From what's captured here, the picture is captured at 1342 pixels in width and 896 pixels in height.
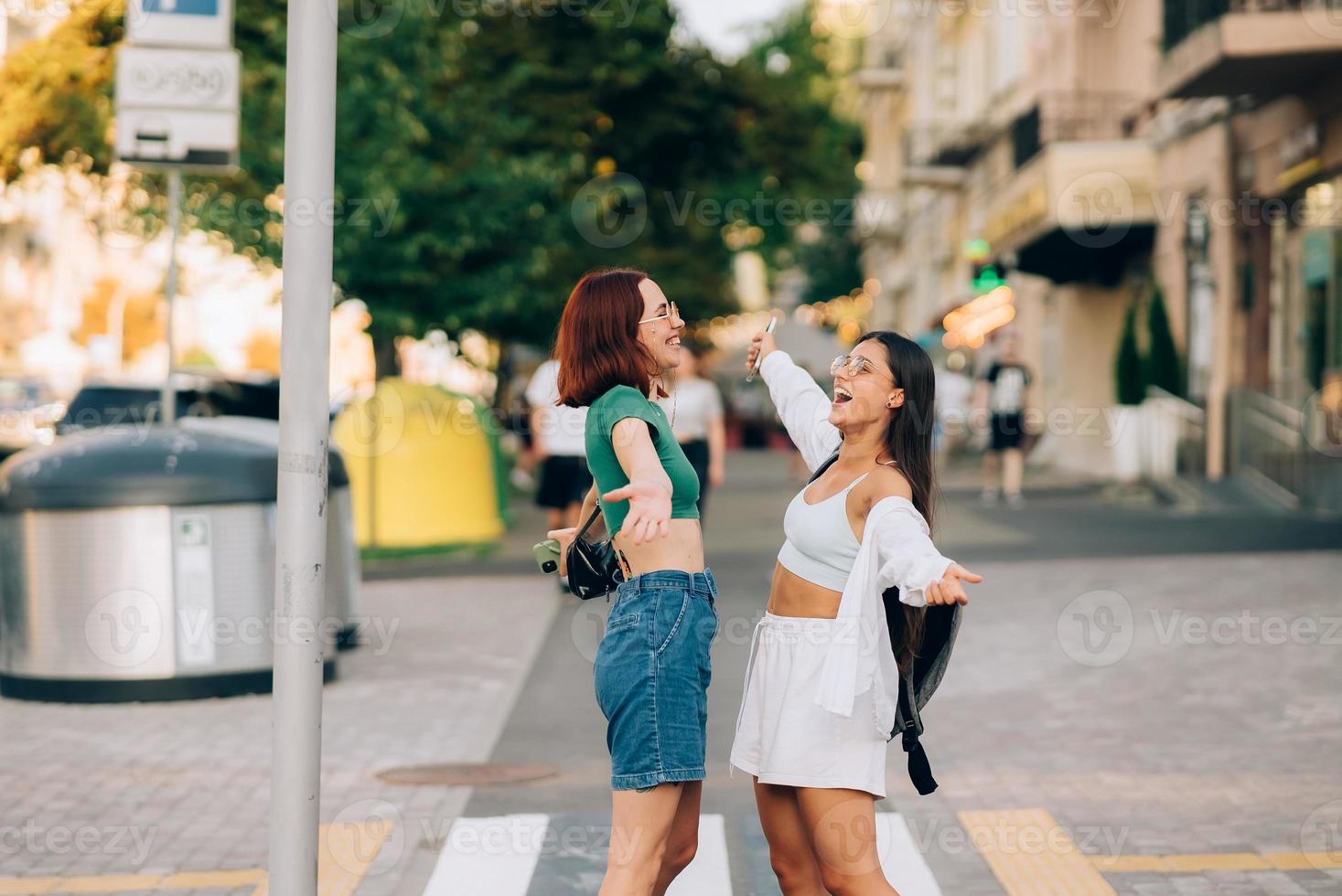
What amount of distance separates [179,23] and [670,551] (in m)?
6.19

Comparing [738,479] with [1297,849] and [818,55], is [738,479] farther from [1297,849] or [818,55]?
[1297,849]

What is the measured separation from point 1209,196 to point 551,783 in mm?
16450

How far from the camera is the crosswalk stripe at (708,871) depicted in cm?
532

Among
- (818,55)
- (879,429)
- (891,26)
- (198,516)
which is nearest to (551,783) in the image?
(198,516)

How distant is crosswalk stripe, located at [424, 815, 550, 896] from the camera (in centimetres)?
538

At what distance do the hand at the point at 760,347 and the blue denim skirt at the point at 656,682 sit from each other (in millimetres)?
1059

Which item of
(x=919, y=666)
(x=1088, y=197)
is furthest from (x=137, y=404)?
(x=919, y=666)

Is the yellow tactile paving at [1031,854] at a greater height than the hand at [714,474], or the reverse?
the hand at [714,474]

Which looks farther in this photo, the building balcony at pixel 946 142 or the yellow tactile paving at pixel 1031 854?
the building balcony at pixel 946 142

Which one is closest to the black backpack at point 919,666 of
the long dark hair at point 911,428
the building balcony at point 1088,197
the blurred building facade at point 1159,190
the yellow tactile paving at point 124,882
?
the long dark hair at point 911,428

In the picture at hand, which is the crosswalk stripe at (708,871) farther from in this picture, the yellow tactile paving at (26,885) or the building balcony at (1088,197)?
the building balcony at (1088,197)

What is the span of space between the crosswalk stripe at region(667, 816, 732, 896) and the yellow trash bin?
10.1 metres

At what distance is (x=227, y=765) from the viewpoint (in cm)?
711

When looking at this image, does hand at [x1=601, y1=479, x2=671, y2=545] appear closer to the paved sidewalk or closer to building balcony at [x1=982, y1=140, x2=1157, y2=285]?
the paved sidewalk
